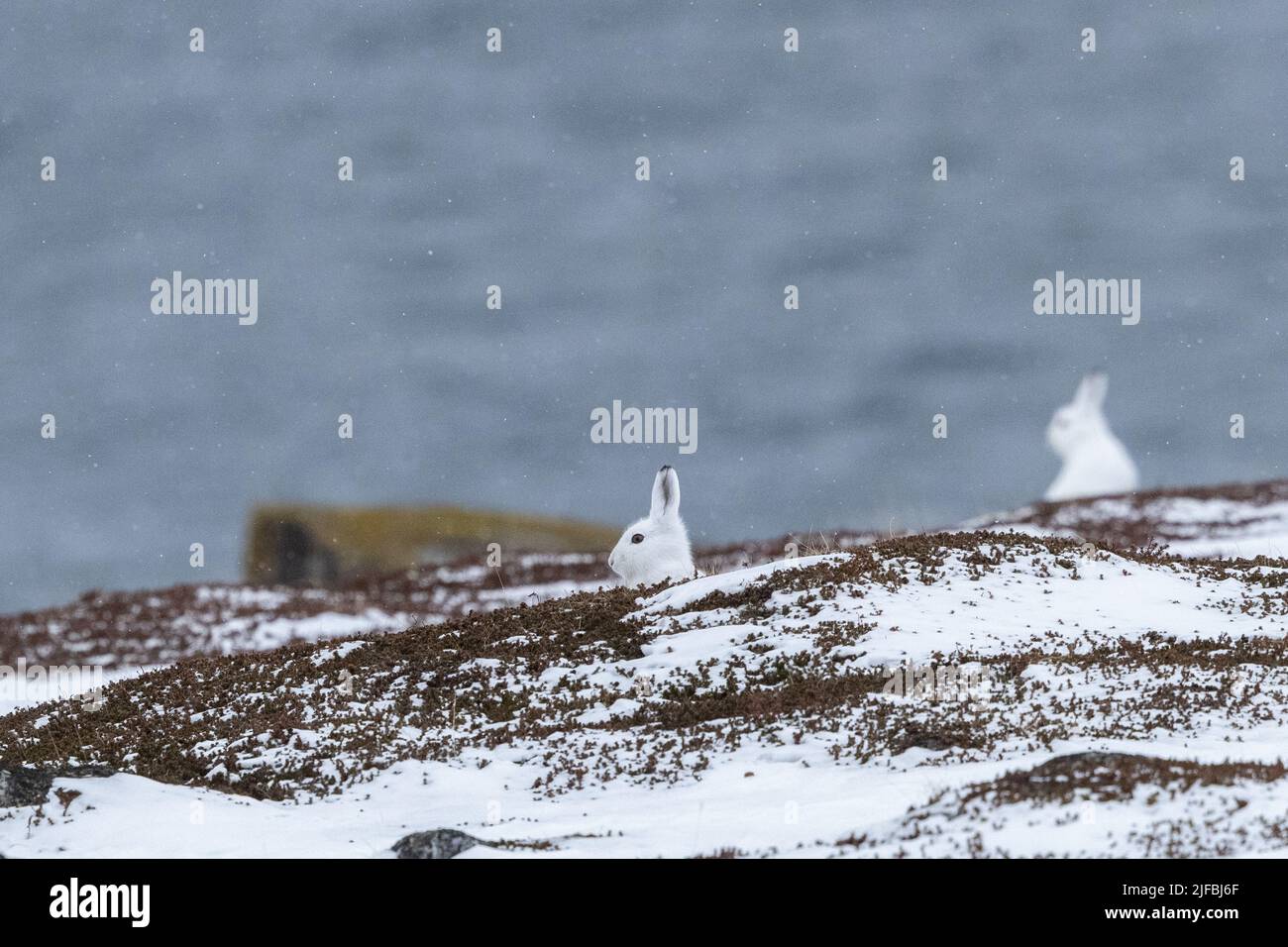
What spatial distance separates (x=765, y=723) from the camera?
39.7 ft

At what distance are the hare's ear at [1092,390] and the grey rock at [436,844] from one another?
1418 inches

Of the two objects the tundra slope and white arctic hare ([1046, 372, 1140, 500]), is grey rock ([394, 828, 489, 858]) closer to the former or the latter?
the tundra slope

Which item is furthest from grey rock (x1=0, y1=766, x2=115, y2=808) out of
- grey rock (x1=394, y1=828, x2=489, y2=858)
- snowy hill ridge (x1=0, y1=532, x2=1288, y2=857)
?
grey rock (x1=394, y1=828, x2=489, y2=858)

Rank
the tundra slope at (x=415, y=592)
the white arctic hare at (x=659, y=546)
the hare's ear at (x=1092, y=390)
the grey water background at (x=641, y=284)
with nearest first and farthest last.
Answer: the white arctic hare at (x=659, y=546)
the tundra slope at (x=415, y=592)
the hare's ear at (x=1092, y=390)
the grey water background at (x=641, y=284)

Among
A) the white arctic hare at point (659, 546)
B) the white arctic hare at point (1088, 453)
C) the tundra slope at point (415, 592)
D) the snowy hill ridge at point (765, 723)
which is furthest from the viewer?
the white arctic hare at point (1088, 453)

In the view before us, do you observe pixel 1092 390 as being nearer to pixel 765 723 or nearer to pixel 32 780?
pixel 765 723

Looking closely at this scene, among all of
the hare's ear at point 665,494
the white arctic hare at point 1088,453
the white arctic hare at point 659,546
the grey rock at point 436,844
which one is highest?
the white arctic hare at point 1088,453

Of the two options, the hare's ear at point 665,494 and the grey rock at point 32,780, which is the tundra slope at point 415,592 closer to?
the hare's ear at point 665,494

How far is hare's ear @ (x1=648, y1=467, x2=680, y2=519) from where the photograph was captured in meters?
17.9

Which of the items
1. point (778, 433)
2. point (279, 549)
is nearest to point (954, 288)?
→ point (778, 433)

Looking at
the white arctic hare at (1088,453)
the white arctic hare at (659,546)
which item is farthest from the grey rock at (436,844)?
the white arctic hare at (1088,453)

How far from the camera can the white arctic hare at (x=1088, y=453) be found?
140 ft

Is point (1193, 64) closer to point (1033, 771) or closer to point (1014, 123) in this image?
point (1014, 123)
